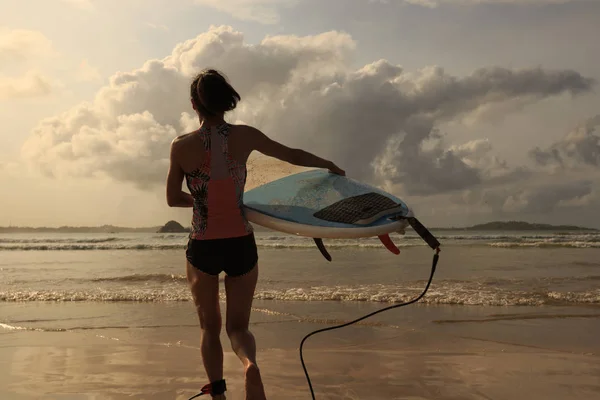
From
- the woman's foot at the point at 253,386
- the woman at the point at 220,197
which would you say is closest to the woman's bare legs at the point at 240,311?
the woman at the point at 220,197

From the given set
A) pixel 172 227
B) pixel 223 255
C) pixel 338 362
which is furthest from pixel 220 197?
pixel 172 227

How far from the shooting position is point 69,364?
163 inches

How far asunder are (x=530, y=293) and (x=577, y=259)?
281 inches

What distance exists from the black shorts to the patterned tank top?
31mm

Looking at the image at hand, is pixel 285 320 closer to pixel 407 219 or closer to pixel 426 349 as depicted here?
pixel 426 349

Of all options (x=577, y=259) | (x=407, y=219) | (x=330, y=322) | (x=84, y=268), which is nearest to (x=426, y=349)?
(x=330, y=322)

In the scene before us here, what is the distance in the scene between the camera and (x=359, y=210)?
2588mm

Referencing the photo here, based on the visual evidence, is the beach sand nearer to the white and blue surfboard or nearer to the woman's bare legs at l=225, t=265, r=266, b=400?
the woman's bare legs at l=225, t=265, r=266, b=400

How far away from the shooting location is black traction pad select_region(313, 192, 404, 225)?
2537 mm

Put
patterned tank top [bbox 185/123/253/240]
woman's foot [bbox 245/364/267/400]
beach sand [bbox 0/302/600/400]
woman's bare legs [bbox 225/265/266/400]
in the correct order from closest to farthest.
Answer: woman's foot [bbox 245/364/267/400] → patterned tank top [bbox 185/123/253/240] → woman's bare legs [bbox 225/265/266/400] → beach sand [bbox 0/302/600/400]

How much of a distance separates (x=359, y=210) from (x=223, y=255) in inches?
27.3

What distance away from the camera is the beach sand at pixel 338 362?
3.48 metres

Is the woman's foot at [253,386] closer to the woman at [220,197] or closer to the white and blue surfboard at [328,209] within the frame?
the woman at [220,197]

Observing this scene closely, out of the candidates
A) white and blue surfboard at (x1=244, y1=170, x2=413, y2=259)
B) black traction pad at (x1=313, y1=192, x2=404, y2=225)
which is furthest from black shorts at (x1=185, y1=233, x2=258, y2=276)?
black traction pad at (x1=313, y1=192, x2=404, y2=225)
